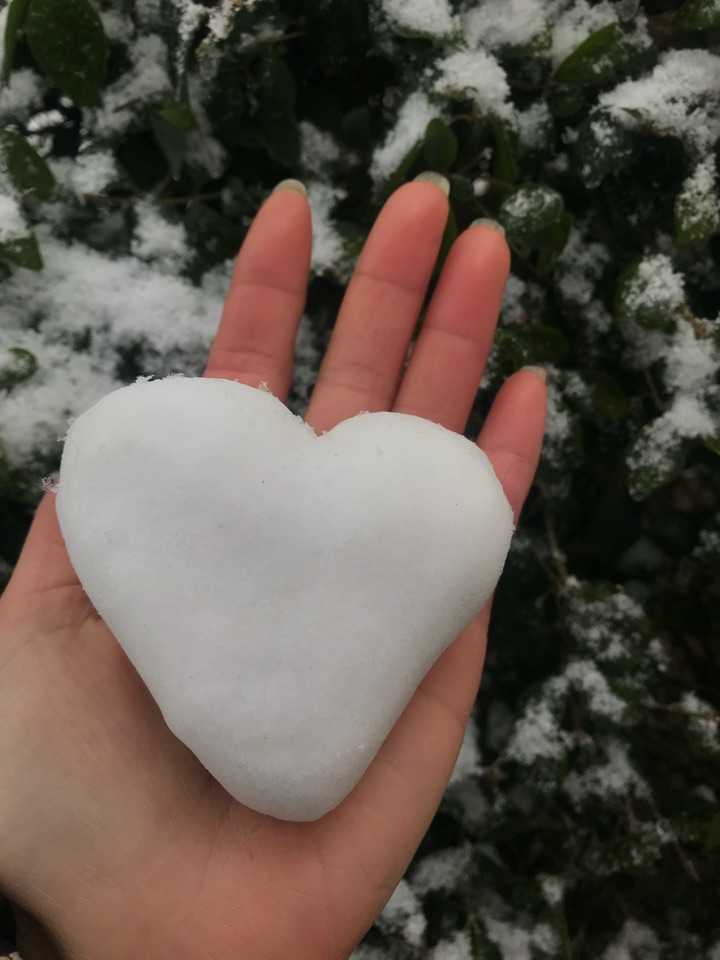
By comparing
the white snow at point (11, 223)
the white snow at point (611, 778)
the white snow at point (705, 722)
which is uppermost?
the white snow at point (11, 223)

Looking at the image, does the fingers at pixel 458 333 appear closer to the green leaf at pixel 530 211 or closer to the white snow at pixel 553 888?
the green leaf at pixel 530 211

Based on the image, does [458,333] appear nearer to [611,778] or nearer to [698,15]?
[698,15]

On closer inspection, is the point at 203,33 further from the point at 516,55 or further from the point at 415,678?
the point at 415,678

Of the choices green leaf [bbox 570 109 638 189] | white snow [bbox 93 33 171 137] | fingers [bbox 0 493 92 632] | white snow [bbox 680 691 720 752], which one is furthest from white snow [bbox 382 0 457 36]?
white snow [bbox 680 691 720 752]

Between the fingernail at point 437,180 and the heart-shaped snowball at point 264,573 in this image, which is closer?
the heart-shaped snowball at point 264,573

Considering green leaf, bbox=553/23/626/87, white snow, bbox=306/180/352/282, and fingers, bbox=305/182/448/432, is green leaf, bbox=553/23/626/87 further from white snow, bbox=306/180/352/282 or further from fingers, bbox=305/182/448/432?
white snow, bbox=306/180/352/282

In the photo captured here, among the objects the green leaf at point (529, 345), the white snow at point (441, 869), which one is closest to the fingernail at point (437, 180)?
the green leaf at point (529, 345)

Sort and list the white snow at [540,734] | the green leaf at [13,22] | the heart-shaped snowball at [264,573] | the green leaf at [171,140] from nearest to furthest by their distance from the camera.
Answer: the heart-shaped snowball at [264,573] → the green leaf at [13,22] → the green leaf at [171,140] → the white snow at [540,734]

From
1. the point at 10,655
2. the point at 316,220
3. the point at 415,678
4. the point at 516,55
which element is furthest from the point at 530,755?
the point at 516,55
